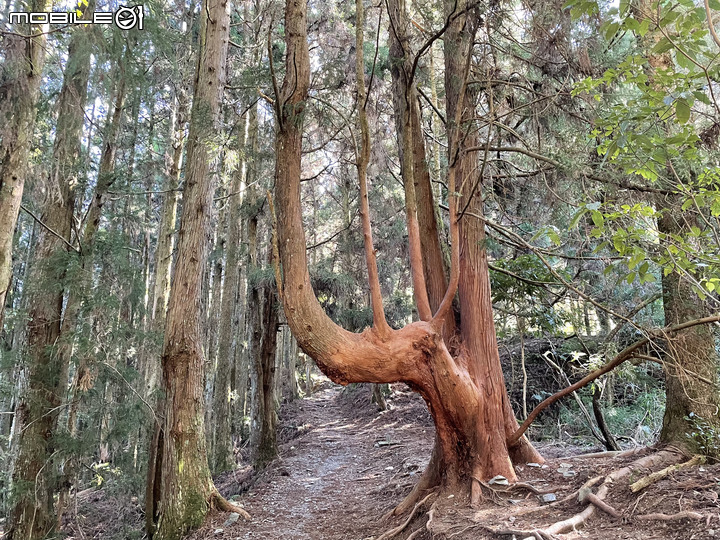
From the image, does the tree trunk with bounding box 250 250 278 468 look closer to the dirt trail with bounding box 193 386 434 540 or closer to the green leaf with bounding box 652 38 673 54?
the dirt trail with bounding box 193 386 434 540

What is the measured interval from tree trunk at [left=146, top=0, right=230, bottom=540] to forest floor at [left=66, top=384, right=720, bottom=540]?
488 millimetres

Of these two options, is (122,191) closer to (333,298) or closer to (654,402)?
(333,298)

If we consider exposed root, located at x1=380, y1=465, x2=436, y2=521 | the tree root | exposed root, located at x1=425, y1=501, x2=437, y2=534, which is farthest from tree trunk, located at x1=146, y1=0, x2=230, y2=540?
the tree root

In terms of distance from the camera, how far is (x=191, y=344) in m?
5.80

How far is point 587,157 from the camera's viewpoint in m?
4.89

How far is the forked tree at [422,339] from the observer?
3.88m

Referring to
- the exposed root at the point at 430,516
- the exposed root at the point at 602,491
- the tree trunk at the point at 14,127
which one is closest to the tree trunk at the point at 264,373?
the tree trunk at the point at 14,127

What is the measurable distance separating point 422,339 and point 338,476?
5.50 m

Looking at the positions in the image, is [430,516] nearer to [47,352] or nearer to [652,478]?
[652,478]

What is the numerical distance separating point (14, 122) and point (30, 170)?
1.28m

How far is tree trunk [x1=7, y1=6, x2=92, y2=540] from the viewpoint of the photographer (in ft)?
19.9

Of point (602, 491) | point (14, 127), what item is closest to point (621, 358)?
point (602, 491)

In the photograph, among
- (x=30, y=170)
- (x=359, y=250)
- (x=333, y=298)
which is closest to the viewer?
(x=30, y=170)

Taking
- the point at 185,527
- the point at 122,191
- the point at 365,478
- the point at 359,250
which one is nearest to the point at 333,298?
the point at 359,250
